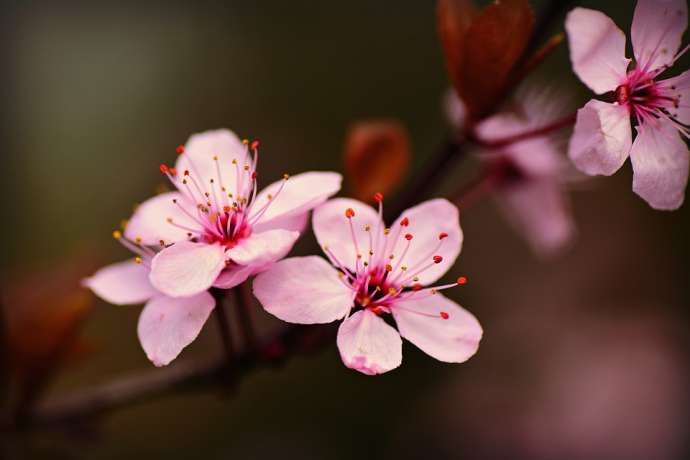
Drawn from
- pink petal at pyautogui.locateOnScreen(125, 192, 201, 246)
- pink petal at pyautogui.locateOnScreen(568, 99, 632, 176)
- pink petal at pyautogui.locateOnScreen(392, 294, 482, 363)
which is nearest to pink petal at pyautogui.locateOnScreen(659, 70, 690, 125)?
pink petal at pyautogui.locateOnScreen(568, 99, 632, 176)

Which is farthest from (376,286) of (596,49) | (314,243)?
(314,243)

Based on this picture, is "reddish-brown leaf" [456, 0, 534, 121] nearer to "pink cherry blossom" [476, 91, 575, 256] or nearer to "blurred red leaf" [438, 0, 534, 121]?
"blurred red leaf" [438, 0, 534, 121]

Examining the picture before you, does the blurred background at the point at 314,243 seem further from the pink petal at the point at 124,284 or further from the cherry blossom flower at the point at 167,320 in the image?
the cherry blossom flower at the point at 167,320

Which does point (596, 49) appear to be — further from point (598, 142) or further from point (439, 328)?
point (439, 328)

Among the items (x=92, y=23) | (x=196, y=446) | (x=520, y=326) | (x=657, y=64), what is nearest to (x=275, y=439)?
(x=196, y=446)

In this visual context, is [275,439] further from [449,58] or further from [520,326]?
[449,58]

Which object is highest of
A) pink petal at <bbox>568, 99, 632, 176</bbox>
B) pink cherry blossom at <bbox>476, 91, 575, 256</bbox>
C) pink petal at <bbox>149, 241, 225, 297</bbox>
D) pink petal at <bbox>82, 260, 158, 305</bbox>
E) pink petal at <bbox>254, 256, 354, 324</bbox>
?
pink petal at <bbox>568, 99, 632, 176</bbox>
